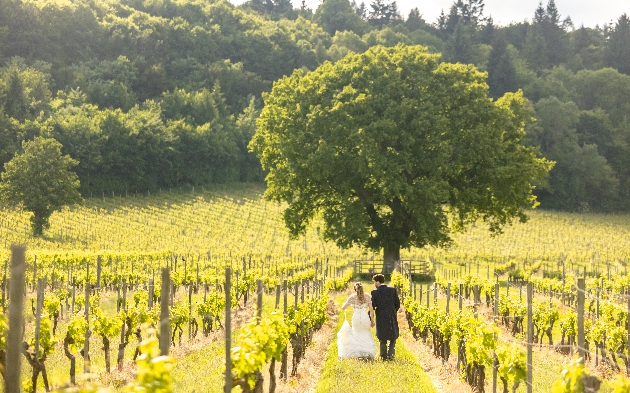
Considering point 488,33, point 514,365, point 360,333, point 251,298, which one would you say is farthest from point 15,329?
point 488,33

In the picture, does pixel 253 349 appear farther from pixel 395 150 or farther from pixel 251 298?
pixel 395 150

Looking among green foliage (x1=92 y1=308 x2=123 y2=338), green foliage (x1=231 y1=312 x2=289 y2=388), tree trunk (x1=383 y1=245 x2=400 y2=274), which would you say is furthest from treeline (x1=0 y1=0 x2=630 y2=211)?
green foliage (x1=231 y1=312 x2=289 y2=388)

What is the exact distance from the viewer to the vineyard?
993cm

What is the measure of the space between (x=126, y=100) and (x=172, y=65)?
15.7 m

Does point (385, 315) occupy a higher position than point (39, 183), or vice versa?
point (39, 183)

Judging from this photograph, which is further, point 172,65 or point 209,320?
point 172,65

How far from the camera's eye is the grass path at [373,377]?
10.7 metres

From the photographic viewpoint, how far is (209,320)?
57.7 ft

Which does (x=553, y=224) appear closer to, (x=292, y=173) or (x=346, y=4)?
(x=292, y=173)

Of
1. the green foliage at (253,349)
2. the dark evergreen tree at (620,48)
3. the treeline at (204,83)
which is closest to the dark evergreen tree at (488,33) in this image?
the treeline at (204,83)

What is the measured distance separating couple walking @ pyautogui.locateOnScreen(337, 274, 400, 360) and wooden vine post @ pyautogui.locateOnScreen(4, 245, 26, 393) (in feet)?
27.7

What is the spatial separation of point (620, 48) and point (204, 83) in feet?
214

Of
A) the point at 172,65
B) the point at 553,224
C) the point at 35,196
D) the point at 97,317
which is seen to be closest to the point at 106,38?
the point at 172,65

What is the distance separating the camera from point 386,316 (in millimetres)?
13461
